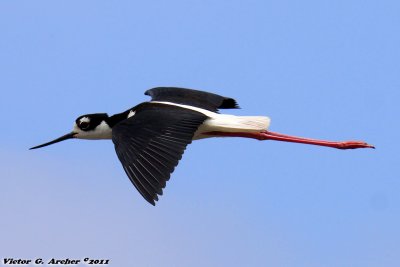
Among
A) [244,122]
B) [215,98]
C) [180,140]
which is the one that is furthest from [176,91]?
[180,140]

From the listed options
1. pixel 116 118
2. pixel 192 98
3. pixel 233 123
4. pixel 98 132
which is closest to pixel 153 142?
pixel 233 123

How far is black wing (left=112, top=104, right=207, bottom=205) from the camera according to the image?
908cm

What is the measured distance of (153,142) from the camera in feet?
31.5

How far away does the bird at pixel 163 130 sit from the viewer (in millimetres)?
9211

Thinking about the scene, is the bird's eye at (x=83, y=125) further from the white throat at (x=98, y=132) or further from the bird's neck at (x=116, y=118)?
the bird's neck at (x=116, y=118)

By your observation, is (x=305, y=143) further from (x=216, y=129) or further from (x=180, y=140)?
(x=180, y=140)

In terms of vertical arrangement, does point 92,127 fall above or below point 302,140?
below

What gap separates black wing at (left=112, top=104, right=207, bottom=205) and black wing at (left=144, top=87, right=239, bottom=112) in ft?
2.35

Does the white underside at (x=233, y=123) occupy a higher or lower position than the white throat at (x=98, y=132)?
higher

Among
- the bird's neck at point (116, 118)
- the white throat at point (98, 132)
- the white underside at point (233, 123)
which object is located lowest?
the white throat at point (98, 132)

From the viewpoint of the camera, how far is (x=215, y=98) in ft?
37.9

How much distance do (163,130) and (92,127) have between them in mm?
1613

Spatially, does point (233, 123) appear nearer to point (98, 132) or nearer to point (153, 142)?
point (153, 142)

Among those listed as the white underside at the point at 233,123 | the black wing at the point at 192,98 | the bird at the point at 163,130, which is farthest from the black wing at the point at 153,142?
the black wing at the point at 192,98
